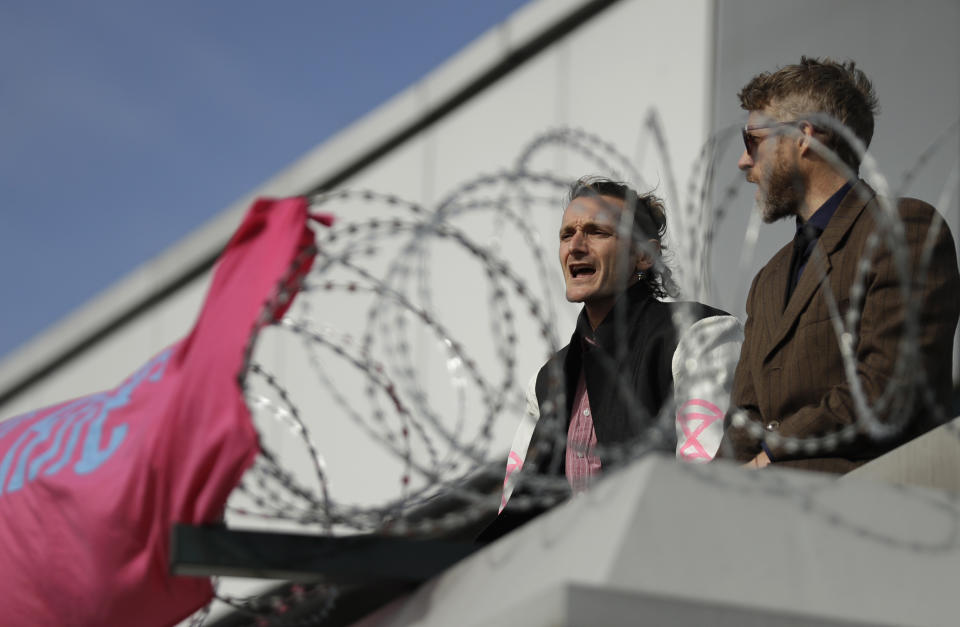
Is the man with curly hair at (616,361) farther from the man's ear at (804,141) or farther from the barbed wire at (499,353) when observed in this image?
the man's ear at (804,141)

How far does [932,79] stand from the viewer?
8.21 metres

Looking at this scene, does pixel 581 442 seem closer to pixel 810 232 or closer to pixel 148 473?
pixel 810 232

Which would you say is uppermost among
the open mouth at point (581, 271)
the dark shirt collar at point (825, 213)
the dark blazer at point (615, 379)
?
the dark shirt collar at point (825, 213)

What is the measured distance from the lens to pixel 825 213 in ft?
14.7

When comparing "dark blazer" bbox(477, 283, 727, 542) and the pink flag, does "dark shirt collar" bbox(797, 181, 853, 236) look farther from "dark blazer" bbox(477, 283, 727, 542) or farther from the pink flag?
the pink flag

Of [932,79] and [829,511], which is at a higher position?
[932,79]

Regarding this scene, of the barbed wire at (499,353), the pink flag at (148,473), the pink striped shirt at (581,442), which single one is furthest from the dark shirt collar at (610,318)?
the pink flag at (148,473)

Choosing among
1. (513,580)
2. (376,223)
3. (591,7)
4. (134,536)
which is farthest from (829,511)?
(591,7)

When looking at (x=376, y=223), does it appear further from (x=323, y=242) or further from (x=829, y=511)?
(x=829, y=511)

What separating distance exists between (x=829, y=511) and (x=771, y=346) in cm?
90

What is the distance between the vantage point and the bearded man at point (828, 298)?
13.3 ft

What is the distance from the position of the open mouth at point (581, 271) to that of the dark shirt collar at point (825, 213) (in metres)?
0.70

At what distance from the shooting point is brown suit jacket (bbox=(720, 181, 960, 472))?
406cm

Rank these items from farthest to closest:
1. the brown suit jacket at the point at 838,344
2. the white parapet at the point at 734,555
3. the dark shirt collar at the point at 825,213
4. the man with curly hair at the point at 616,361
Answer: the dark shirt collar at the point at 825,213 < the man with curly hair at the point at 616,361 < the brown suit jacket at the point at 838,344 < the white parapet at the point at 734,555
